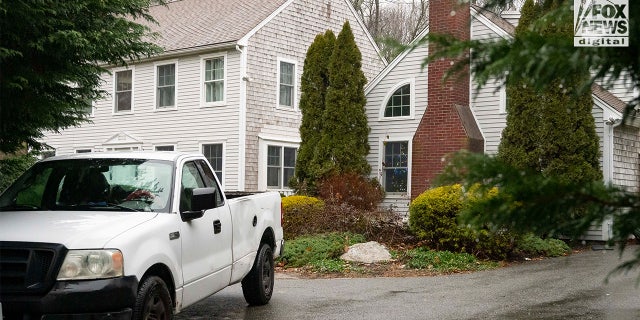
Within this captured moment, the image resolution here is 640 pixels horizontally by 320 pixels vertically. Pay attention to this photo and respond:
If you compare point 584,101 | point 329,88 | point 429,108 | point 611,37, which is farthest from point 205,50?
point 611,37

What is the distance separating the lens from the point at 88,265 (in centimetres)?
562

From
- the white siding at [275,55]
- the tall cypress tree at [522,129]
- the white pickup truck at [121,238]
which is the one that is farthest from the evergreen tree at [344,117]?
Answer: the white pickup truck at [121,238]

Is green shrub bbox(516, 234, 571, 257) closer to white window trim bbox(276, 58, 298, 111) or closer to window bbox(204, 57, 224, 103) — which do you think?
white window trim bbox(276, 58, 298, 111)

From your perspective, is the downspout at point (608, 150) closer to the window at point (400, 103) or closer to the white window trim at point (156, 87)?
the window at point (400, 103)

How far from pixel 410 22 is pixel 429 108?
1042 inches

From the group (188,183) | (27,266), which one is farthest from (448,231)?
(27,266)

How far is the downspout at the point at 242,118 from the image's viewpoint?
22453 millimetres

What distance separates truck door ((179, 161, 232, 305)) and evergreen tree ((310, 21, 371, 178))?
36.9ft

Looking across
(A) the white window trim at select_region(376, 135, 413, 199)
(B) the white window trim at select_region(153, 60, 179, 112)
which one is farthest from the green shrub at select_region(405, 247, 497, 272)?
(B) the white window trim at select_region(153, 60, 179, 112)

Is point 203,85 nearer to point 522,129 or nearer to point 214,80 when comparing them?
point 214,80

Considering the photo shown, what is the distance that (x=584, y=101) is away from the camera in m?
15.9

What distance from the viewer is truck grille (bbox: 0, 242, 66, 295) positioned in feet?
18.2

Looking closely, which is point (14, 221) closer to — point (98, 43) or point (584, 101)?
point (98, 43)

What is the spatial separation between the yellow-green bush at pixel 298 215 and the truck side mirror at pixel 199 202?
29.1ft
